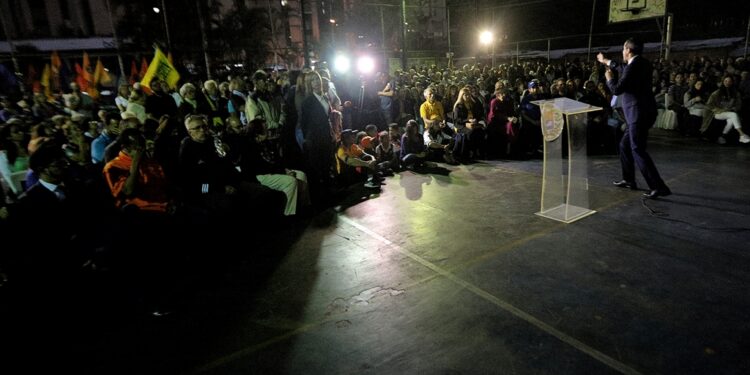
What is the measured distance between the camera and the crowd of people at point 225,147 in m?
3.59

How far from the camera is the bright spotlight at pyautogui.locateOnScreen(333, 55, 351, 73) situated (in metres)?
10.7

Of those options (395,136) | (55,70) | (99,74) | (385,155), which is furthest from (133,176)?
(55,70)

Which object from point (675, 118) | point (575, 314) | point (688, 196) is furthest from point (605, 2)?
point (575, 314)

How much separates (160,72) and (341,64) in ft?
15.2

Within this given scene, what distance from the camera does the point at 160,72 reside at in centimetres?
771

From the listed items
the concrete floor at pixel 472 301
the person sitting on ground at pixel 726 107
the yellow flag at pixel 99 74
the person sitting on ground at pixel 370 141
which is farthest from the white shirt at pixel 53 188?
the person sitting on ground at pixel 726 107

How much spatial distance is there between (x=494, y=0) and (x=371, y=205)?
31.4 m

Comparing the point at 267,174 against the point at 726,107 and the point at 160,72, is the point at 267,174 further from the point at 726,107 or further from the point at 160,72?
the point at 726,107

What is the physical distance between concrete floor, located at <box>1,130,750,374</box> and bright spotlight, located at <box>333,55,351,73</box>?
20.6 ft

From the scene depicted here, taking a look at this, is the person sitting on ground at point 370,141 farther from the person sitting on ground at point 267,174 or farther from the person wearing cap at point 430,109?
the person sitting on ground at point 267,174

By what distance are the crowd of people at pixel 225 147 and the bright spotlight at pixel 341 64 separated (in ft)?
1.91

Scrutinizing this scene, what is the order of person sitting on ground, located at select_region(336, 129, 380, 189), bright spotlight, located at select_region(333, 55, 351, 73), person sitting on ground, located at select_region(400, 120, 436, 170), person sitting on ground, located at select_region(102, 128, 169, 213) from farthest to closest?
bright spotlight, located at select_region(333, 55, 351, 73), person sitting on ground, located at select_region(400, 120, 436, 170), person sitting on ground, located at select_region(336, 129, 380, 189), person sitting on ground, located at select_region(102, 128, 169, 213)

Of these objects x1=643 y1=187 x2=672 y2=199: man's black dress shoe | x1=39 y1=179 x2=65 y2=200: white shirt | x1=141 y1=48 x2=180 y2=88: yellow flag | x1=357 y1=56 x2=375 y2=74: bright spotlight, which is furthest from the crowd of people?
x1=643 y1=187 x2=672 y2=199: man's black dress shoe

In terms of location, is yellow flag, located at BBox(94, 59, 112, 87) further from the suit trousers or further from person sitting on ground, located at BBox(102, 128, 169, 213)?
the suit trousers
